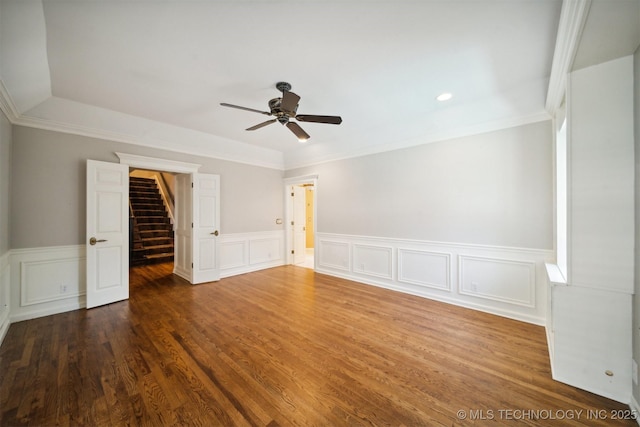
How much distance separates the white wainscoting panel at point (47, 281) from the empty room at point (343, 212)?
0.02 metres

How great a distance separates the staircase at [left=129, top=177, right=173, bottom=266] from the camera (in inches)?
248

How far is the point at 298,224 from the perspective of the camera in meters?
6.46

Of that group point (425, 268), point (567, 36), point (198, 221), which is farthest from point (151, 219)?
point (567, 36)

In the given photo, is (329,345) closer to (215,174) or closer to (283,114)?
(283,114)

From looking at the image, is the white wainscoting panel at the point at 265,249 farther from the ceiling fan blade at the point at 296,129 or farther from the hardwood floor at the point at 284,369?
the ceiling fan blade at the point at 296,129

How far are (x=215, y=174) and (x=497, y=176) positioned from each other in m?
4.79

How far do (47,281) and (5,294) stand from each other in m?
0.44

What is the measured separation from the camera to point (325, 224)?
5.29 metres

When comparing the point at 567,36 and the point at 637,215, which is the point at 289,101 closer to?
the point at 567,36

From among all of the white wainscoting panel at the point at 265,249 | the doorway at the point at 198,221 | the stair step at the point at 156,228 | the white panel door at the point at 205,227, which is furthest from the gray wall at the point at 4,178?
the stair step at the point at 156,228

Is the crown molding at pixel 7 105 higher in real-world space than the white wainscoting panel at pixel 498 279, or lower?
higher

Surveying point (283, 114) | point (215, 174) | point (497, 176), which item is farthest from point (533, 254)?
point (215, 174)

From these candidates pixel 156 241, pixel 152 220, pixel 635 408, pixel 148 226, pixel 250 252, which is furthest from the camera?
pixel 152 220

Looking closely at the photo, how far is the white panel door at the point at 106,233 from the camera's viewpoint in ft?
11.2
